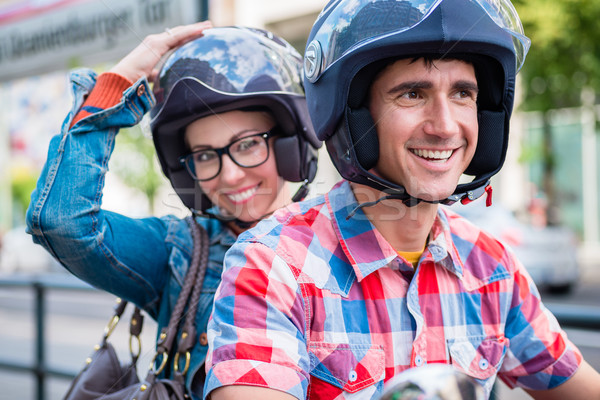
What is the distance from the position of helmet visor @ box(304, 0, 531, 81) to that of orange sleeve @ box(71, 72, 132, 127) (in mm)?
701

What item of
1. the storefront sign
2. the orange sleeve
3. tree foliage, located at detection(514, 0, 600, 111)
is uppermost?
tree foliage, located at detection(514, 0, 600, 111)

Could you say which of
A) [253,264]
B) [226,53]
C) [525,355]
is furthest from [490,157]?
[226,53]

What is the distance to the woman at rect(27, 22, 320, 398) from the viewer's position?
1.86 m

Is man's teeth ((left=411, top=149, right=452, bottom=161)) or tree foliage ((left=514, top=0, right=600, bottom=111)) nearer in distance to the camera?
man's teeth ((left=411, top=149, right=452, bottom=161))

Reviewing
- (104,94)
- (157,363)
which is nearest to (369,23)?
(104,94)

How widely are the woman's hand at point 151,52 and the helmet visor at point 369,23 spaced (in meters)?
0.72

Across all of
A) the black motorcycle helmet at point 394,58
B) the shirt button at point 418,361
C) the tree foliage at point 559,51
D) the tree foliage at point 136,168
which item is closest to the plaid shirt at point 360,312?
the shirt button at point 418,361

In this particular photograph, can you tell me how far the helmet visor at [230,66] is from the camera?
2.11 m

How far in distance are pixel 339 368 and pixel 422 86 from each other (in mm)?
679

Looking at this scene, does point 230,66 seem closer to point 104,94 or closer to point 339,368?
point 104,94

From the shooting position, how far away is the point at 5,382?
6.27m

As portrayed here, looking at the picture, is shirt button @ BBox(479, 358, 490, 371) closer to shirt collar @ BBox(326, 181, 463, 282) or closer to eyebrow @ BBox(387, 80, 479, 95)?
shirt collar @ BBox(326, 181, 463, 282)

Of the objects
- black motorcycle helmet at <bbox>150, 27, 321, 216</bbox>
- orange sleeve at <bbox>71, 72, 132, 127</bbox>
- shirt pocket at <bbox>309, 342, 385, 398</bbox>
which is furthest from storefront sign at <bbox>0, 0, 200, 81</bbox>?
shirt pocket at <bbox>309, 342, 385, 398</bbox>

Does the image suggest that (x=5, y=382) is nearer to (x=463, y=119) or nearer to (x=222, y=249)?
(x=222, y=249)
